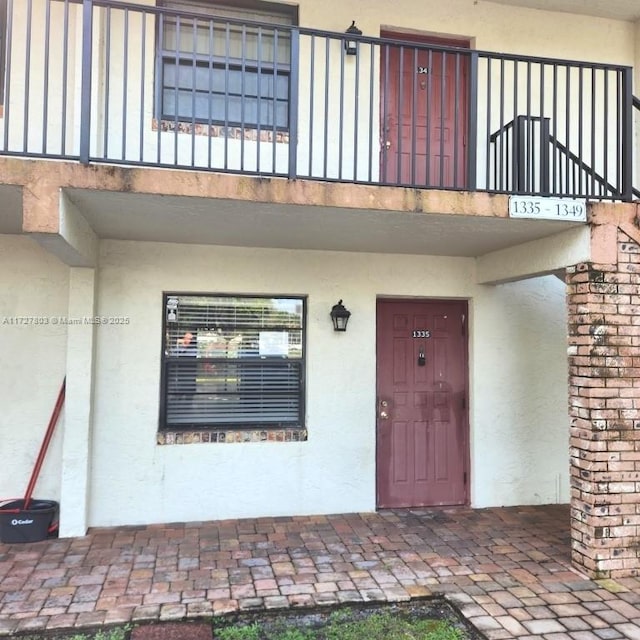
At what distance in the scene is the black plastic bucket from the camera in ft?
15.2

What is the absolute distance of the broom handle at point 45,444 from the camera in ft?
16.0

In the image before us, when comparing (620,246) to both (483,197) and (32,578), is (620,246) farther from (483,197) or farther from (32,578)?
(32,578)

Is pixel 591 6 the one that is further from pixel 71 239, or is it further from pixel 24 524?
pixel 24 524

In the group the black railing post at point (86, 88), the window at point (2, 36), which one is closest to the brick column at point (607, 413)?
the black railing post at point (86, 88)

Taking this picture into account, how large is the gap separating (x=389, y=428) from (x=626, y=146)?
3379mm

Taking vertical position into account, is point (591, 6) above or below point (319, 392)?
above

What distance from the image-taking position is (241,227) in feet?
14.9

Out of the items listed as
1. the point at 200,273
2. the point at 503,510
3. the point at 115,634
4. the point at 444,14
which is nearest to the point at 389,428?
the point at 503,510

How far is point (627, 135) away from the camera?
14.3 feet

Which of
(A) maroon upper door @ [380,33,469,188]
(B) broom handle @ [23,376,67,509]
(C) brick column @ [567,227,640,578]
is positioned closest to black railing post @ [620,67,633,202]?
(C) brick column @ [567,227,640,578]

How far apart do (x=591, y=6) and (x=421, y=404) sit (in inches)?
184

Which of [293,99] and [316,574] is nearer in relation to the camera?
[293,99]

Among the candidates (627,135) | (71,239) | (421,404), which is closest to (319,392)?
(421,404)

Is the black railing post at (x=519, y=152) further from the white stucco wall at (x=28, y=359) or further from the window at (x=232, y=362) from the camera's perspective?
the white stucco wall at (x=28, y=359)
